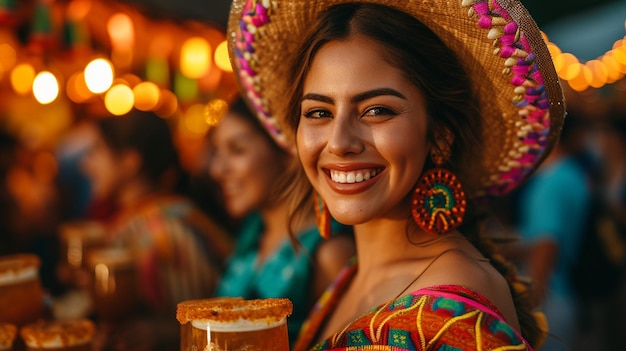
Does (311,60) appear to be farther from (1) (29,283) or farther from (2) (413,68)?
(1) (29,283)

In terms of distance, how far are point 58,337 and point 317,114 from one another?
0.91m

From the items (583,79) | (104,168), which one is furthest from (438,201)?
(583,79)

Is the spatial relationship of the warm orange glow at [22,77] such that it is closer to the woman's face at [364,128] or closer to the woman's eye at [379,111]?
the woman's face at [364,128]

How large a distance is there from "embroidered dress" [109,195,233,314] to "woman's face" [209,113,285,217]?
1.50 ft

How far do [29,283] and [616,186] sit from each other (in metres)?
5.35

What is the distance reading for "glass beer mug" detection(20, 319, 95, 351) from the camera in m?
1.79

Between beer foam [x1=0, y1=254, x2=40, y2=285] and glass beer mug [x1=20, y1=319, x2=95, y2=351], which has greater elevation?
beer foam [x1=0, y1=254, x2=40, y2=285]

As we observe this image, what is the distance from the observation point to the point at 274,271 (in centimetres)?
297

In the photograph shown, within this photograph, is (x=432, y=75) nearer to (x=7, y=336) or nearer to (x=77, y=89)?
(x=7, y=336)

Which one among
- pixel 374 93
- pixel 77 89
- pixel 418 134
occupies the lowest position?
pixel 418 134

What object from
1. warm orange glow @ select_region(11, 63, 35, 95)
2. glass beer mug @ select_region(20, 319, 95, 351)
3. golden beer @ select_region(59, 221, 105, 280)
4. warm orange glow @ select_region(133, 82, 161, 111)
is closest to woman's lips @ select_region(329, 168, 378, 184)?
glass beer mug @ select_region(20, 319, 95, 351)

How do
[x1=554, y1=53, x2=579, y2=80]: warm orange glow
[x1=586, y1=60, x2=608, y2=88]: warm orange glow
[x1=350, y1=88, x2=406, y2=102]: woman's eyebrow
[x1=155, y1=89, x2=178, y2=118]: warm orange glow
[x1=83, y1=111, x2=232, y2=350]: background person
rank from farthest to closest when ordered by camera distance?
[x1=586, y1=60, x2=608, y2=88]: warm orange glow, [x1=554, y1=53, x2=579, y2=80]: warm orange glow, [x1=155, y1=89, x2=178, y2=118]: warm orange glow, [x1=83, y1=111, x2=232, y2=350]: background person, [x1=350, y1=88, x2=406, y2=102]: woman's eyebrow

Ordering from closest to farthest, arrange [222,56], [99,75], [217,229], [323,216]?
[323,216] → [217,229] → [99,75] → [222,56]

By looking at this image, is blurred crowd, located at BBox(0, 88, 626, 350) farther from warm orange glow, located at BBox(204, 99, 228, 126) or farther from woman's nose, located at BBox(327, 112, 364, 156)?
woman's nose, located at BBox(327, 112, 364, 156)
